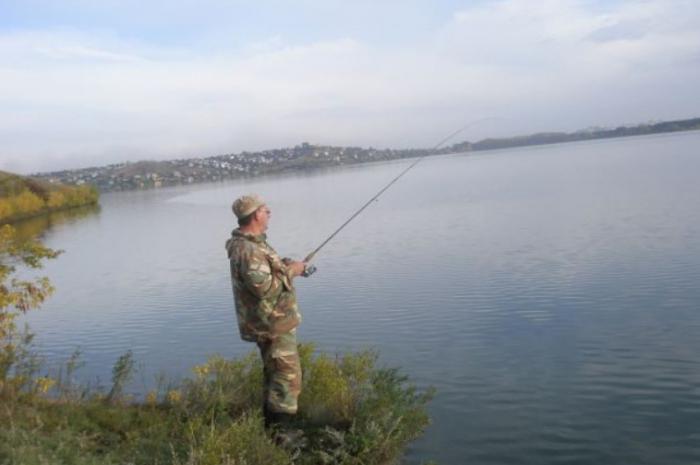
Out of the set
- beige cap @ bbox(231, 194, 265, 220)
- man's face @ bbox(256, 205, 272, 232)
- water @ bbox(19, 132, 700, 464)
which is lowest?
water @ bbox(19, 132, 700, 464)

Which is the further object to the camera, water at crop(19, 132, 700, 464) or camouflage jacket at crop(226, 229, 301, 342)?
water at crop(19, 132, 700, 464)

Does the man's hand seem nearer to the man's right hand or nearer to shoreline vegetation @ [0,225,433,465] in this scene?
the man's right hand

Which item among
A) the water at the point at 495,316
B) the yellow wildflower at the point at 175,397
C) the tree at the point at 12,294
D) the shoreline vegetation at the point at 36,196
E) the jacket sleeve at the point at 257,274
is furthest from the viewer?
the shoreline vegetation at the point at 36,196

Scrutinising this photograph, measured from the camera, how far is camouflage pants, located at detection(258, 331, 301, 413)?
6375 mm

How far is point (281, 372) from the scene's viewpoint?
6.45 m

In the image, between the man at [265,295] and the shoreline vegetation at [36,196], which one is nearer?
the man at [265,295]

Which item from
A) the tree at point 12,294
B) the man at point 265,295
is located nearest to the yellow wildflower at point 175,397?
the tree at point 12,294

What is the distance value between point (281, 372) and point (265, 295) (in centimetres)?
86

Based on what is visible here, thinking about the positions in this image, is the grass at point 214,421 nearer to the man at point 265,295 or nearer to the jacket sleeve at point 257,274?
the man at point 265,295

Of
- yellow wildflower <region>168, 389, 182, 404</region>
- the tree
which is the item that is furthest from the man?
the tree

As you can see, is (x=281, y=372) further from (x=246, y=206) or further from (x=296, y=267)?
(x=246, y=206)

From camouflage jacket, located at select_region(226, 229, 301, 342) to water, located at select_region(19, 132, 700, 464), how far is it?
12.2 feet

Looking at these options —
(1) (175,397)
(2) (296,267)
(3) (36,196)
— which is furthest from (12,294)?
(3) (36,196)

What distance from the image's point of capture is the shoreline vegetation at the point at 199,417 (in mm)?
6125
